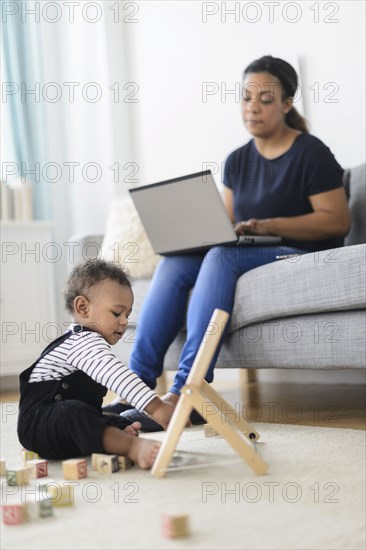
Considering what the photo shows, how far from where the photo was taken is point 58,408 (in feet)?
5.06

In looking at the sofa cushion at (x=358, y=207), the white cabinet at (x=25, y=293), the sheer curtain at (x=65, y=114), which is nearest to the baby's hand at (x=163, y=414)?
the sofa cushion at (x=358, y=207)

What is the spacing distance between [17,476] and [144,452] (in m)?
0.24

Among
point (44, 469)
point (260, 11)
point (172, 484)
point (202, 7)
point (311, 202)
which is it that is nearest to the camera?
point (172, 484)

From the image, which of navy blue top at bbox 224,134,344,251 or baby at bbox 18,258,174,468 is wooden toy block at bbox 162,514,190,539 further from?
navy blue top at bbox 224,134,344,251

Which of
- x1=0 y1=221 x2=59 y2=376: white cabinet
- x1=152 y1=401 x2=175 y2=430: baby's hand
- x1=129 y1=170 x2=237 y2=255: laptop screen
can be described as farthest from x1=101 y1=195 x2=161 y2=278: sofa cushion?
x1=152 y1=401 x2=175 y2=430: baby's hand

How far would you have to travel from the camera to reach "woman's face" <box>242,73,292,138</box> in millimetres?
2377

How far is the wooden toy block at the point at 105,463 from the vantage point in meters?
1.44

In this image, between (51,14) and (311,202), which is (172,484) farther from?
(51,14)

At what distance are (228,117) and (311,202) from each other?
1.16 m

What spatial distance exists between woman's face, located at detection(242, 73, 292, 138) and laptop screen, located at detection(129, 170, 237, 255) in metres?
0.44

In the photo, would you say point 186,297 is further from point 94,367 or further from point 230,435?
point 230,435

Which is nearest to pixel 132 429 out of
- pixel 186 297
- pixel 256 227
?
pixel 186 297

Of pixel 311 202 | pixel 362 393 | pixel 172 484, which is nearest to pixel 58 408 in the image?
pixel 172 484

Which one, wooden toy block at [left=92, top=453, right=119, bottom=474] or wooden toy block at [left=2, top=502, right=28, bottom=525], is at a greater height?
wooden toy block at [left=2, top=502, right=28, bottom=525]
